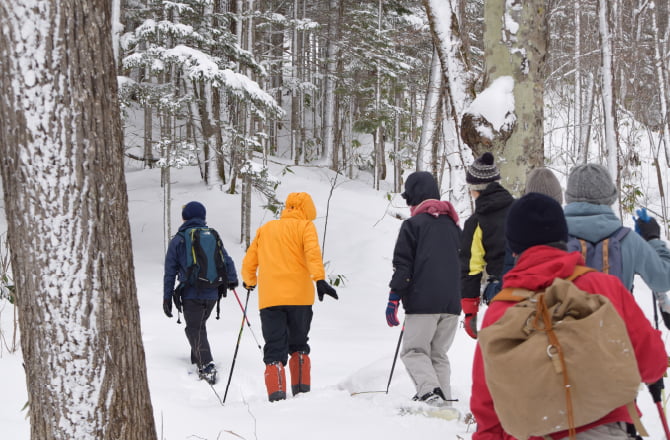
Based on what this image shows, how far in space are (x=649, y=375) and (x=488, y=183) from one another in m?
2.36

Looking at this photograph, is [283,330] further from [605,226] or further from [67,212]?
[605,226]

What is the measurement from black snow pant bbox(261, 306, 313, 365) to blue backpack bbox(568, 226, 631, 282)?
3.25m

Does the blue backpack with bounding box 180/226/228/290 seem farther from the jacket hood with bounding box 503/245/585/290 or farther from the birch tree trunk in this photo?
the jacket hood with bounding box 503/245/585/290

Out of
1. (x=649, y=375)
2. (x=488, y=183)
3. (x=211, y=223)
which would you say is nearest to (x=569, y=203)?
(x=488, y=183)

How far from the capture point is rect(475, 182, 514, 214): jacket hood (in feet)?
13.4

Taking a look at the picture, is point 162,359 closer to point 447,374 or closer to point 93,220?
point 447,374

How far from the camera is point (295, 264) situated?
568 cm

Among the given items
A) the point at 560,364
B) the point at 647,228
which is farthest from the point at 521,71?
the point at 560,364

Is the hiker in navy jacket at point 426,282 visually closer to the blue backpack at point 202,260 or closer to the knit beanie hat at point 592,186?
the knit beanie hat at point 592,186

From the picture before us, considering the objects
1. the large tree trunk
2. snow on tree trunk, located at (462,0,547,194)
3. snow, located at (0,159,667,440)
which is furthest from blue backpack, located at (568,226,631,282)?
the large tree trunk

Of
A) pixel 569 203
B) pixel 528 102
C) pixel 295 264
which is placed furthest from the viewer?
pixel 295 264

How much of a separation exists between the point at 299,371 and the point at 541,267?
415cm

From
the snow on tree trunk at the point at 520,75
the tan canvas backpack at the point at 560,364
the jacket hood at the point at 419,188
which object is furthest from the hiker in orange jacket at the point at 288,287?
the tan canvas backpack at the point at 560,364

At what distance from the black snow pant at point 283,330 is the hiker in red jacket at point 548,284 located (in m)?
3.61
